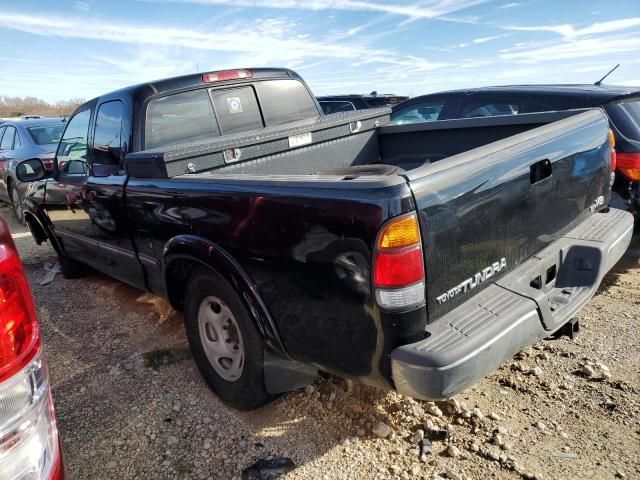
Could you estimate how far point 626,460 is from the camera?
2268 millimetres

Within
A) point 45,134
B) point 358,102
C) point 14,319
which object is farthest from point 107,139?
point 358,102

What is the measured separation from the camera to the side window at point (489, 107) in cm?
528

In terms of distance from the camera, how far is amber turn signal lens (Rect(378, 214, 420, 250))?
69.9 inches

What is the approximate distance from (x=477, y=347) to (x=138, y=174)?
223cm

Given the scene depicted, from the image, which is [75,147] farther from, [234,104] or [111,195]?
[234,104]

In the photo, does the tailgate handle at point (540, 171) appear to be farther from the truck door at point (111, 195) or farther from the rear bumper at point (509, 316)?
the truck door at point (111, 195)

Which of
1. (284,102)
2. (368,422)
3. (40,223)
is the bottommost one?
(368,422)

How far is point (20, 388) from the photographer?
1.24 m

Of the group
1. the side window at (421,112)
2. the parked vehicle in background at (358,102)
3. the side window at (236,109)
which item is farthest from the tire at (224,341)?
the parked vehicle in background at (358,102)

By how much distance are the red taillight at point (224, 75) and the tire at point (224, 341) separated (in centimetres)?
163

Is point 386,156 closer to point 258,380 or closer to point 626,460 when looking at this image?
point 258,380

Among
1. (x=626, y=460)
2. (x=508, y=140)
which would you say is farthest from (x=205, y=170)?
(x=626, y=460)

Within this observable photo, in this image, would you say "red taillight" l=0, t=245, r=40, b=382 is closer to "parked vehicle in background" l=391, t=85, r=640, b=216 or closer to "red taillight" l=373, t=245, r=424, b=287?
"red taillight" l=373, t=245, r=424, b=287

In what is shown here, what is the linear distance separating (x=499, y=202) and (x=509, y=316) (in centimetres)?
51
